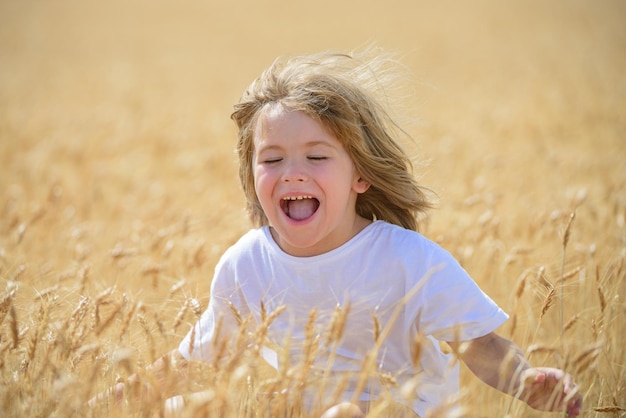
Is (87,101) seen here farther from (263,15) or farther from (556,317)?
(263,15)

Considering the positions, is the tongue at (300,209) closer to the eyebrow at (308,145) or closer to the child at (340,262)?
the child at (340,262)

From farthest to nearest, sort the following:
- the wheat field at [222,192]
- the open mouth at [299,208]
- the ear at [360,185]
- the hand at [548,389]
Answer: the ear at [360,185], the open mouth at [299,208], the wheat field at [222,192], the hand at [548,389]

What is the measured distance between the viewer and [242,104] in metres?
2.43

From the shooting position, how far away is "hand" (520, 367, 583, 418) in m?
1.79

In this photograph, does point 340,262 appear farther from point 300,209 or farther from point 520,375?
point 520,375

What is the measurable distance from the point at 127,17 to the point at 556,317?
24.2 metres

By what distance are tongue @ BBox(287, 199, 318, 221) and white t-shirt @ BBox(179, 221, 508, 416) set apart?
0.13m

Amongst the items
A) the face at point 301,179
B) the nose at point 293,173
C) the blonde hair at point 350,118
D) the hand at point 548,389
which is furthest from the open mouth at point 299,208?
the hand at point 548,389

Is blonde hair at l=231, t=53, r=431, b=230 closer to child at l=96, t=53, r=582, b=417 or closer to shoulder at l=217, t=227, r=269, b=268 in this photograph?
child at l=96, t=53, r=582, b=417

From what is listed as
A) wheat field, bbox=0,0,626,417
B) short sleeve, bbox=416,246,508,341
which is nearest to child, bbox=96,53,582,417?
short sleeve, bbox=416,246,508,341

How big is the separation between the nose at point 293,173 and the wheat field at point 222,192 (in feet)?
1.45

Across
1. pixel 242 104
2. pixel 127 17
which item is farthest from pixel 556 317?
pixel 127 17

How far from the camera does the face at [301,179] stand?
2.16 metres

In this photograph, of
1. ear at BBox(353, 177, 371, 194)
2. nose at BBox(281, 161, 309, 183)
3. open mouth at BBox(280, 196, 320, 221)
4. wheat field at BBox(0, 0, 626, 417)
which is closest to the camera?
wheat field at BBox(0, 0, 626, 417)
